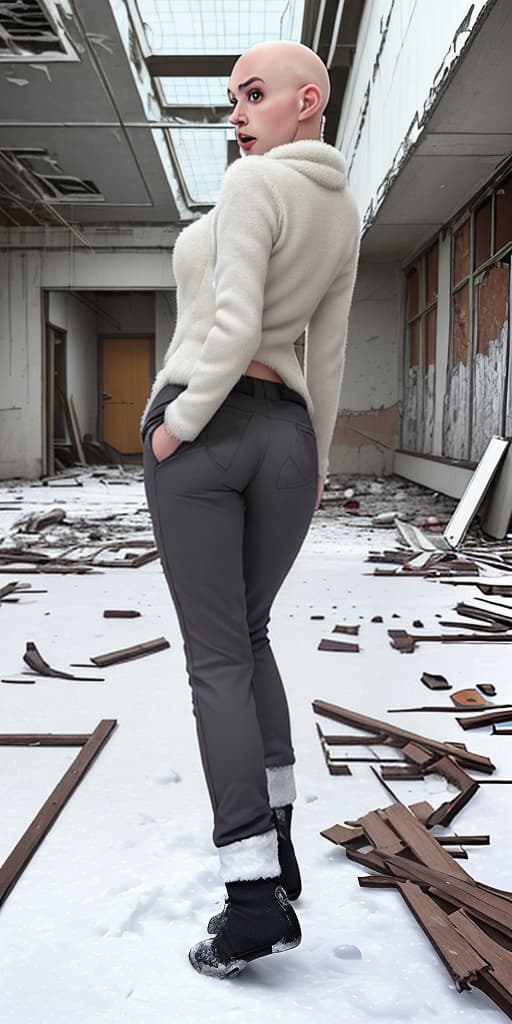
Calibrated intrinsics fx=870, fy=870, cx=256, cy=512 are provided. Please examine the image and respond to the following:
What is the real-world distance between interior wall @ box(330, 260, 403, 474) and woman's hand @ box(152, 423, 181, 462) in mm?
12013

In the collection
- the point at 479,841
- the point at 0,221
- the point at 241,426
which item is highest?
the point at 0,221

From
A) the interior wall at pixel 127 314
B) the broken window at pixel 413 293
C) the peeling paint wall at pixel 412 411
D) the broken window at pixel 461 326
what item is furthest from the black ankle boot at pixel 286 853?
the interior wall at pixel 127 314

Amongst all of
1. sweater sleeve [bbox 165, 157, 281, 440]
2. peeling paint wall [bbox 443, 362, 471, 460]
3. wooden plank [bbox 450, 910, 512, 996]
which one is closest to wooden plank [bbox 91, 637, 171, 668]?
wooden plank [bbox 450, 910, 512, 996]

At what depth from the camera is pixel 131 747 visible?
2355 millimetres

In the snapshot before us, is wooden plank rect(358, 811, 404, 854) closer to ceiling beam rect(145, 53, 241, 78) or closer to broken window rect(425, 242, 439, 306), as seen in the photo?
ceiling beam rect(145, 53, 241, 78)

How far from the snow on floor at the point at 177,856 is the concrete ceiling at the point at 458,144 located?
12.6 ft

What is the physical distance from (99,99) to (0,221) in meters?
5.25

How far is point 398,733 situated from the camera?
8.00 feet

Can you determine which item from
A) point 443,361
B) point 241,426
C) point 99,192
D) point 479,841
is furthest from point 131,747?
point 99,192

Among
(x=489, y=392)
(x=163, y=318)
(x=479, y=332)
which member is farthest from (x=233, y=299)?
(x=163, y=318)

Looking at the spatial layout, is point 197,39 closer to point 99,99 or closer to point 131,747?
point 99,99

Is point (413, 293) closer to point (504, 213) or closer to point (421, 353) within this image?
point (421, 353)

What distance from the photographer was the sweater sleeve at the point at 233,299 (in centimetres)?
128

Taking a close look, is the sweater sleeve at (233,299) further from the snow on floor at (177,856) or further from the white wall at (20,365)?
the white wall at (20,365)
